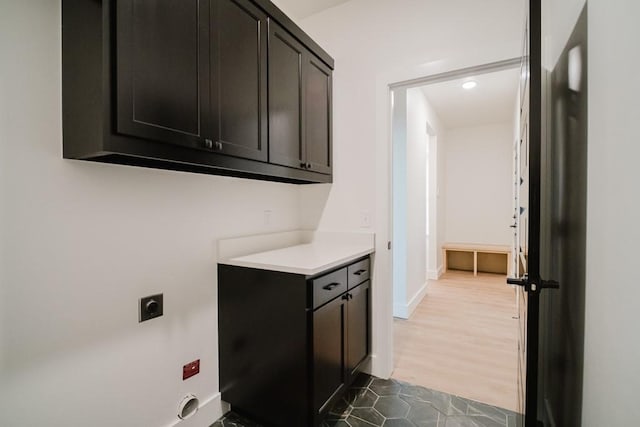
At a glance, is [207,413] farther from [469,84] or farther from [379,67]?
[469,84]

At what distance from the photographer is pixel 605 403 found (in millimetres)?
775

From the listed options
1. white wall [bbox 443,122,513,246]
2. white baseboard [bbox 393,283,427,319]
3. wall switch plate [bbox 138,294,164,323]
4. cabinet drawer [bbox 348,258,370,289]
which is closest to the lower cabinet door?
cabinet drawer [bbox 348,258,370,289]

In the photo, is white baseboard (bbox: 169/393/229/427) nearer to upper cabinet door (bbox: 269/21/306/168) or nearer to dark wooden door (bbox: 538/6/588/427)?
upper cabinet door (bbox: 269/21/306/168)

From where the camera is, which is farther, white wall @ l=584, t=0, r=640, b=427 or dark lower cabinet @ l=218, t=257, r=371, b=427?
dark lower cabinet @ l=218, t=257, r=371, b=427

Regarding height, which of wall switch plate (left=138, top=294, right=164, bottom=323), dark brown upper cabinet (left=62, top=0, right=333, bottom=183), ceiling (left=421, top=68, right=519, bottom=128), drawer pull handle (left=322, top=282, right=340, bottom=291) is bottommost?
wall switch plate (left=138, top=294, right=164, bottom=323)

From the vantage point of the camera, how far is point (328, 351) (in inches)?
65.0

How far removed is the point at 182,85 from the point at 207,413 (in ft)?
5.58

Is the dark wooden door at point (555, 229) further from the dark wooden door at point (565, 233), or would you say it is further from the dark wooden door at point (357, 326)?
the dark wooden door at point (357, 326)

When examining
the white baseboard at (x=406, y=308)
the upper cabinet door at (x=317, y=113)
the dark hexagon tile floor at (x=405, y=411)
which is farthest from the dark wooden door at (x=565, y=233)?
the white baseboard at (x=406, y=308)

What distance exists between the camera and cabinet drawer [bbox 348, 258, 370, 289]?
192cm

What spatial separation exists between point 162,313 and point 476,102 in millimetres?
4647

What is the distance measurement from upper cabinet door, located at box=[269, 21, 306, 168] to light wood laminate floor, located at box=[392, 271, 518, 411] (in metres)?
1.77

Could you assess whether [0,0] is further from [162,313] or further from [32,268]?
[162,313]

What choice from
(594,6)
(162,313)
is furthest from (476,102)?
(162,313)
